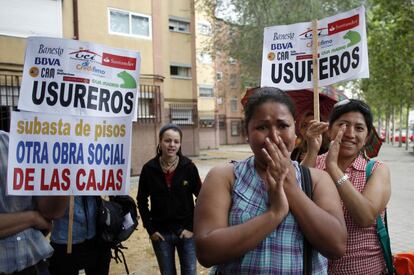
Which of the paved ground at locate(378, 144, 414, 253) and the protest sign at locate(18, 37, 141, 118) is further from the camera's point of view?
the paved ground at locate(378, 144, 414, 253)

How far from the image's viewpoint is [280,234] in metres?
1.67

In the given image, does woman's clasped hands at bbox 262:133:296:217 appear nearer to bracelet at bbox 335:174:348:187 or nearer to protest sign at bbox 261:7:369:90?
bracelet at bbox 335:174:348:187

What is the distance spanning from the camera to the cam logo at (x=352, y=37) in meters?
3.19

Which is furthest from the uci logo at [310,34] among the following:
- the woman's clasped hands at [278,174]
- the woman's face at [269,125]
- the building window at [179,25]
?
the building window at [179,25]

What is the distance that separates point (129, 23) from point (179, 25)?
6.91 metres

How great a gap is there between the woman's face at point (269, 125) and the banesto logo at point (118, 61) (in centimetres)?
144

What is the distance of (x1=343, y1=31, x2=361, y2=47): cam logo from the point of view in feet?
10.5

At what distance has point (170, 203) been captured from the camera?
3770 mm

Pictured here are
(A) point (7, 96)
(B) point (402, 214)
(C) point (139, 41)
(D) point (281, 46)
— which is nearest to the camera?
(D) point (281, 46)

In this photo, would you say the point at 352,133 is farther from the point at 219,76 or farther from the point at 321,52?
the point at 219,76

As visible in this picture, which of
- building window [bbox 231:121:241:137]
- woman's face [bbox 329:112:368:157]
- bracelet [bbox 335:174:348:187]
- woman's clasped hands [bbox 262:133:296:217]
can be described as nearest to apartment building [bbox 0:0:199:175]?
woman's face [bbox 329:112:368:157]

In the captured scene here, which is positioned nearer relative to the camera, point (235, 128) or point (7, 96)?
point (7, 96)

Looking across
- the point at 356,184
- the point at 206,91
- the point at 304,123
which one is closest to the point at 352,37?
the point at 304,123

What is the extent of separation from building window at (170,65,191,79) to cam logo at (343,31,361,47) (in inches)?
780
